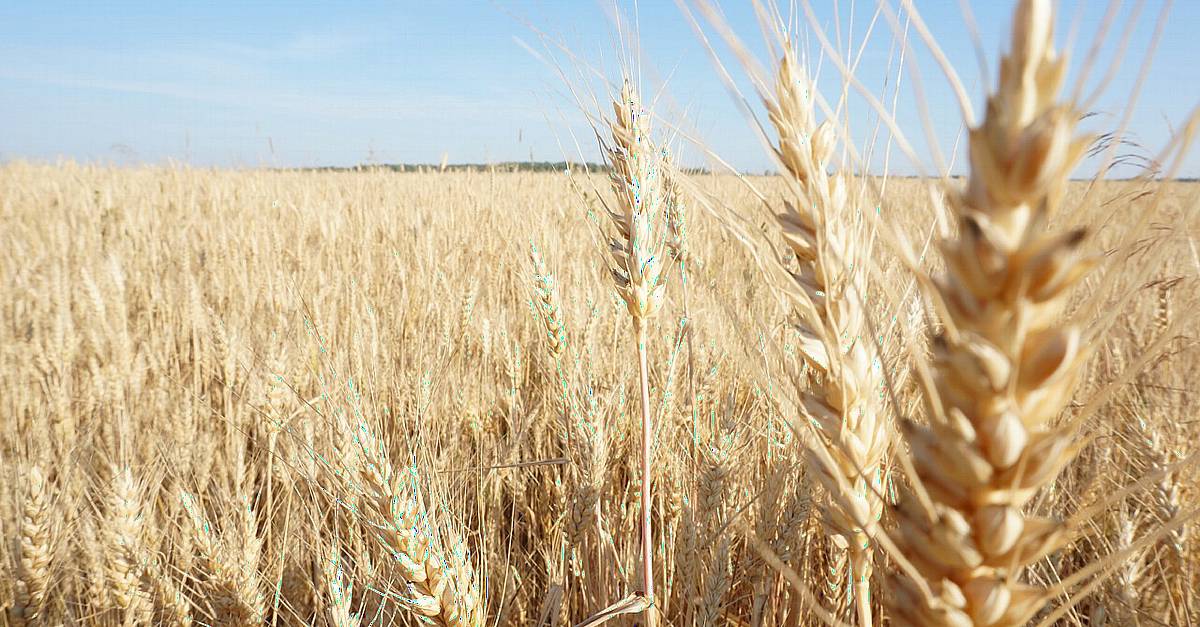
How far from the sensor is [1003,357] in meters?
0.34

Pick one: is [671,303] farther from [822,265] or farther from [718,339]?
[822,265]

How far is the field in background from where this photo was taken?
108cm

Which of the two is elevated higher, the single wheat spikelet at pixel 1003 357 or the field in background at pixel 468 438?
the single wheat spikelet at pixel 1003 357

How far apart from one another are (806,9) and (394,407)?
158 centimetres

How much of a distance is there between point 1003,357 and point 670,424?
1183 mm

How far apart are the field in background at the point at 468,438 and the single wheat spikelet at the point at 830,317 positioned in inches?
2.0

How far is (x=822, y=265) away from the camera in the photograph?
550 mm

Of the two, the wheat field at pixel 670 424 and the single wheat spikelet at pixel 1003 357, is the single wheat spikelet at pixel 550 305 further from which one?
the single wheat spikelet at pixel 1003 357

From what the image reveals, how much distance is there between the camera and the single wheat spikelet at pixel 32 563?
1.19 metres

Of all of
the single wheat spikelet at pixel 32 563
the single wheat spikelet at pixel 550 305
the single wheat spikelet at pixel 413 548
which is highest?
the single wheat spikelet at pixel 550 305

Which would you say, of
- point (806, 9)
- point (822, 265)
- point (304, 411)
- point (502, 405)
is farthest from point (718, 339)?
point (806, 9)

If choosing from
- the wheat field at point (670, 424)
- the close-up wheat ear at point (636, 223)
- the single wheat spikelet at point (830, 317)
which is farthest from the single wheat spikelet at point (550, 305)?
the single wheat spikelet at point (830, 317)

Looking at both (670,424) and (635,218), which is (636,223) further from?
(670,424)

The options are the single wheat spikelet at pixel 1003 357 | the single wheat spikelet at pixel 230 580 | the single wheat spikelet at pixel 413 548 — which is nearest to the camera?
the single wheat spikelet at pixel 1003 357
